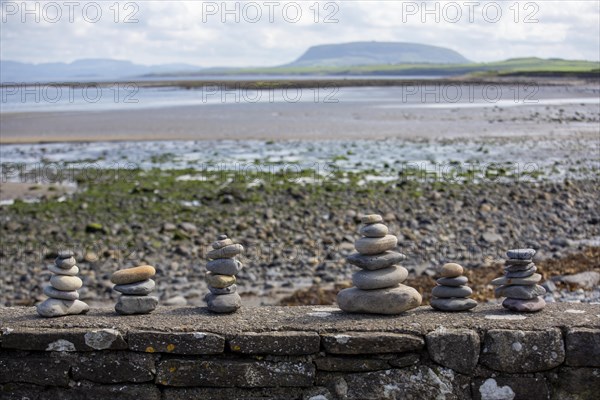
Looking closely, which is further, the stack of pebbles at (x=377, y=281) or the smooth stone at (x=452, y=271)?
the smooth stone at (x=452, y=271)

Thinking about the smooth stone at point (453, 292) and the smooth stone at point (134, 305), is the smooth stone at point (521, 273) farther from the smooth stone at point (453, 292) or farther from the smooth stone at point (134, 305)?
the smooth stone at point (134, 305)

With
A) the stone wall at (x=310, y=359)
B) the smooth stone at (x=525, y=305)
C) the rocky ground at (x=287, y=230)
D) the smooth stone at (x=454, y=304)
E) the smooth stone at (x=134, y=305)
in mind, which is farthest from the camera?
the rocky ground at (x=287, y=230)

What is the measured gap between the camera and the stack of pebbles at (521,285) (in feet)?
17.9

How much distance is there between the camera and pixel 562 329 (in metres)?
5.05

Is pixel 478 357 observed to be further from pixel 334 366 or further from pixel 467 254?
pixel 467 254

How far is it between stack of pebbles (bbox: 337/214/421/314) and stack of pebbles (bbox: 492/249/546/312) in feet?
2.07

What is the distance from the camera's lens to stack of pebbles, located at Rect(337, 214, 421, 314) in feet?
18.0

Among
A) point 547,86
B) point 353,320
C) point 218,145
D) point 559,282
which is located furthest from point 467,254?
point 547,86

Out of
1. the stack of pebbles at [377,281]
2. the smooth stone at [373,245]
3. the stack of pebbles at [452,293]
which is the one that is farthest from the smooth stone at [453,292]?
the smooth stone at [373,245]

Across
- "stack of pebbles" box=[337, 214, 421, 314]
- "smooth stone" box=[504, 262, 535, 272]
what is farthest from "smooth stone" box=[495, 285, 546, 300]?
"stack of pebbles" box=[337, 214, 421, 314]

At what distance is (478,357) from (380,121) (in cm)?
3621

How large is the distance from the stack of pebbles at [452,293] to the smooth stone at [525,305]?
0.24 meters

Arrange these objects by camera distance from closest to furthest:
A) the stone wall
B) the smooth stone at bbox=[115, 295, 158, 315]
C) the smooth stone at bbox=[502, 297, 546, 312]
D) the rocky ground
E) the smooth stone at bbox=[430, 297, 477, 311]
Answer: the stone wall, the smooth stone at bbox=[502, 297, 546, 312], the smooth stone at bbox=[430, 297, 477, 311], the smooth stone at bbox=[115, 295, 158, 315], the rocky ground

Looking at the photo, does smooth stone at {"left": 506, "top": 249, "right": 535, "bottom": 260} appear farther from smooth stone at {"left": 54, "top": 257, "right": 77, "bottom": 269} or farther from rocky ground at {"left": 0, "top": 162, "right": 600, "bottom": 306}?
rocky ground at {"left": 0, "top": 162, "right": 600, "bottom": 306}
